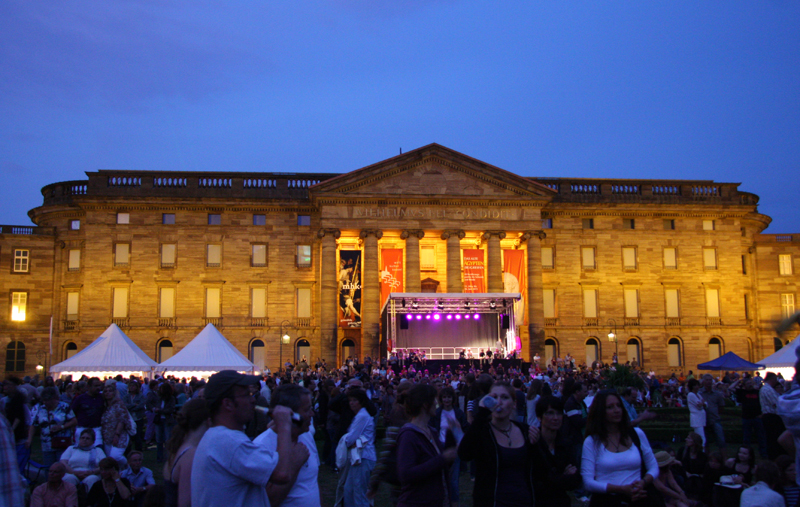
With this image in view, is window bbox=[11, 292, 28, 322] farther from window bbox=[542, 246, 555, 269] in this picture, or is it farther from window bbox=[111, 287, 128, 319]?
window bbox=[542, 246, 555, 269]

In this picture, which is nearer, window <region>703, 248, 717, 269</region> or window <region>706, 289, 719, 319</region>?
window <region>706, 289, 719, 319</region>

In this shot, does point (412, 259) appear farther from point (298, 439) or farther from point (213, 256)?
point (298, 439)

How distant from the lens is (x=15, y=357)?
138 ft

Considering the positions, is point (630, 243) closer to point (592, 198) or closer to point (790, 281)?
point (592, 198)

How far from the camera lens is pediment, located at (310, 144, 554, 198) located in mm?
41344

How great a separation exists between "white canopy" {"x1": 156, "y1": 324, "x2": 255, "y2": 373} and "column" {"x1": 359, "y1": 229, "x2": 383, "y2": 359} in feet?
49.0

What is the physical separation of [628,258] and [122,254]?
31078 mm

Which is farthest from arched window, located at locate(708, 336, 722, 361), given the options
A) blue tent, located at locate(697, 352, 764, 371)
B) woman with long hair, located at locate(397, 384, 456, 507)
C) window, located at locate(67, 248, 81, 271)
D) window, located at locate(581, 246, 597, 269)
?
woman with long hair, located at locate(397, 384, 456, 507)

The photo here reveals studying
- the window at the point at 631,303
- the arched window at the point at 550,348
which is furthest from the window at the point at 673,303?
the arched window at the point at 550,348

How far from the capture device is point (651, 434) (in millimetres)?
19703

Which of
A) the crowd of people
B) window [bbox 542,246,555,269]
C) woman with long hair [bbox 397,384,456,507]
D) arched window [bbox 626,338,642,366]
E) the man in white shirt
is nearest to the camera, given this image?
the crowd of people

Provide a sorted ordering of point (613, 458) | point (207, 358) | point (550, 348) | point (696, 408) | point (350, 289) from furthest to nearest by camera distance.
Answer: point (550, 348), point (350, 289), point (207, 358), point (696, 408), point (613, 458)

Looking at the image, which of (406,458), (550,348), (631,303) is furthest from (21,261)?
(406,458)

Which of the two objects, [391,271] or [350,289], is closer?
[391,271]
